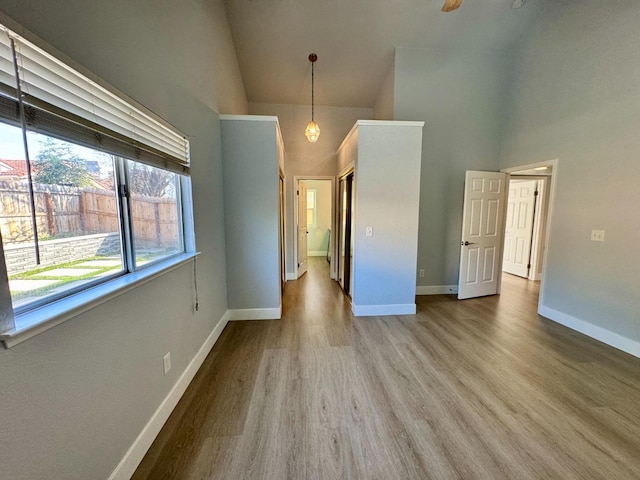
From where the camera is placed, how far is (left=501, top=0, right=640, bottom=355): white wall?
242 cm

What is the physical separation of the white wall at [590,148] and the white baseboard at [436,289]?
1.14 m

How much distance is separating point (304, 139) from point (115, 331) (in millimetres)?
4331

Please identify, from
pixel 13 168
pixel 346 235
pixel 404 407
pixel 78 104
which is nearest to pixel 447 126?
pixel 346 235

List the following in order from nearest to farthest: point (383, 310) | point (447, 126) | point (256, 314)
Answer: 1. point (256, 314)
2. point (383, 310)
3. point (447, 126)

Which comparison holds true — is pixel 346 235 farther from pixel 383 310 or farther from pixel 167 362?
pixel 167 362

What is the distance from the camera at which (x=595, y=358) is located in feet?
7.51

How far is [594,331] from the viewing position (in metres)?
2.68

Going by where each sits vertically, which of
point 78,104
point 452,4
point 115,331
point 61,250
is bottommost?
point 115,331

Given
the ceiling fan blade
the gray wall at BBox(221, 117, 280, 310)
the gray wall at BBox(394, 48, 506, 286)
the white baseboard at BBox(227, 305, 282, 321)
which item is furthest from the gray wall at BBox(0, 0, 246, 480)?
the gray wall at BBox(394, 48, 506, 286)

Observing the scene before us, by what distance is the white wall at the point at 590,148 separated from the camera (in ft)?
7.94

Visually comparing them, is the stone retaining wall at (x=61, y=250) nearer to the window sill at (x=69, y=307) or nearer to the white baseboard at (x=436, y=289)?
the window sill at (x=69, y=307)

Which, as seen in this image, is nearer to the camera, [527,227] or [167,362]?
[167,362]

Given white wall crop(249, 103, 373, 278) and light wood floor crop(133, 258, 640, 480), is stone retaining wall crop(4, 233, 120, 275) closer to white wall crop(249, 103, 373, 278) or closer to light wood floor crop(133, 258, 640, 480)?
light wood floor crop(133, 258, 640, 480)

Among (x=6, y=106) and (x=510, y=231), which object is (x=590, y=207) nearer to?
(x=510, y=231)
